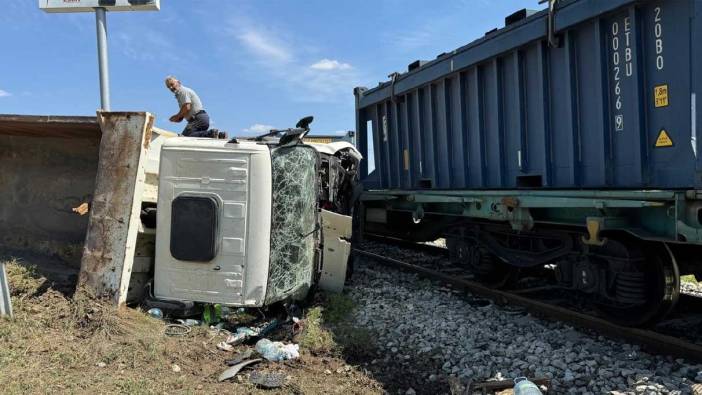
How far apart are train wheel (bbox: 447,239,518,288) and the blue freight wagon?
0.02 meters

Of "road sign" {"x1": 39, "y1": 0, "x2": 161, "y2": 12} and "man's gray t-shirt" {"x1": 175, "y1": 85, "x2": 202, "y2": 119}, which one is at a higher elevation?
"road sign" {"x1": 39, "y1": 0, "x2": 161, "y2": 12}

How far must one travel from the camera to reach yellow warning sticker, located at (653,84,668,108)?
4.21 m

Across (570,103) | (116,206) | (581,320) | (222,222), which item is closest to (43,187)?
(116,206)

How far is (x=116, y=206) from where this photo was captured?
4945 mm

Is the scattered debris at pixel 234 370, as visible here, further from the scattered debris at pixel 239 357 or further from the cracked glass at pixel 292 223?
the cracked glass at pixel 292 223

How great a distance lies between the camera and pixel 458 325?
5086mm

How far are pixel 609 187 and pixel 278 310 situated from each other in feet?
11.4

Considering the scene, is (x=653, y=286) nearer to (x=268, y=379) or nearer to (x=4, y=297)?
(x=268, y=379)

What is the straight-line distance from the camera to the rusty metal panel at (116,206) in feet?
15.9

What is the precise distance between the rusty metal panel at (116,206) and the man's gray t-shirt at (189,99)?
2.09 m

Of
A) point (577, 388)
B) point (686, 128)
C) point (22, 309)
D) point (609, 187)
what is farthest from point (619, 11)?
point (22, 309)

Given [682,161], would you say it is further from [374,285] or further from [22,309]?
[22,309]

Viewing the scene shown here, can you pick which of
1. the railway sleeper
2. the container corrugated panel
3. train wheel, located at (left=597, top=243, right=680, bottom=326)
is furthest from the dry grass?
the container corrugated panel

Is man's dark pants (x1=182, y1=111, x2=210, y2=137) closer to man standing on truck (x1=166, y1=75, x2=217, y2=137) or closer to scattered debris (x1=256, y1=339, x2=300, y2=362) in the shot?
man standing on truck (x1=166, y1=75, x2=217, y2=137)
